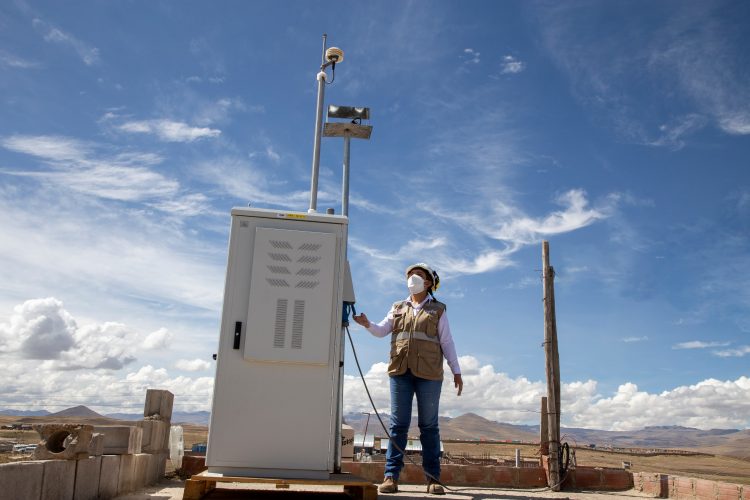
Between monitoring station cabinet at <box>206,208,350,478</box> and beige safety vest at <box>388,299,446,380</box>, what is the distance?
1039 mm

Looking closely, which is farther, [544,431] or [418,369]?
[544,431]

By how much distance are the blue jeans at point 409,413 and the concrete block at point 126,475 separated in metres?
2.25

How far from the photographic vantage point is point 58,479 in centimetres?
406

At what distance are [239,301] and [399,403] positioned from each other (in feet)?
5.99

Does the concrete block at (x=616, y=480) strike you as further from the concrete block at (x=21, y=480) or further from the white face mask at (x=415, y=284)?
the concrete block at (x=21, y=480)

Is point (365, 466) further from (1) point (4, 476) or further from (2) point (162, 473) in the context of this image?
(1) point (4, 476)

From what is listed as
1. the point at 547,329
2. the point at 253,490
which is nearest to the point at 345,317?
the point at 253,490

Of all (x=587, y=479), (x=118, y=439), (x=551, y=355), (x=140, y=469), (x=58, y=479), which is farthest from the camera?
(x=551, y=355)

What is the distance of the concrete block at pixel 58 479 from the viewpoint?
388 cm

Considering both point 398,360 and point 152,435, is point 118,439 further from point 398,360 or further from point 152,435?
point 398,360

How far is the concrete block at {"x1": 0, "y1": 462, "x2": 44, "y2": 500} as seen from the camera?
11.1ft

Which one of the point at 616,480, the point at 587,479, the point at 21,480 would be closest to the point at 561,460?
the point at 587,479

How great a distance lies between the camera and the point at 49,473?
3932 mm

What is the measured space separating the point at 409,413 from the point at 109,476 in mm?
2529
